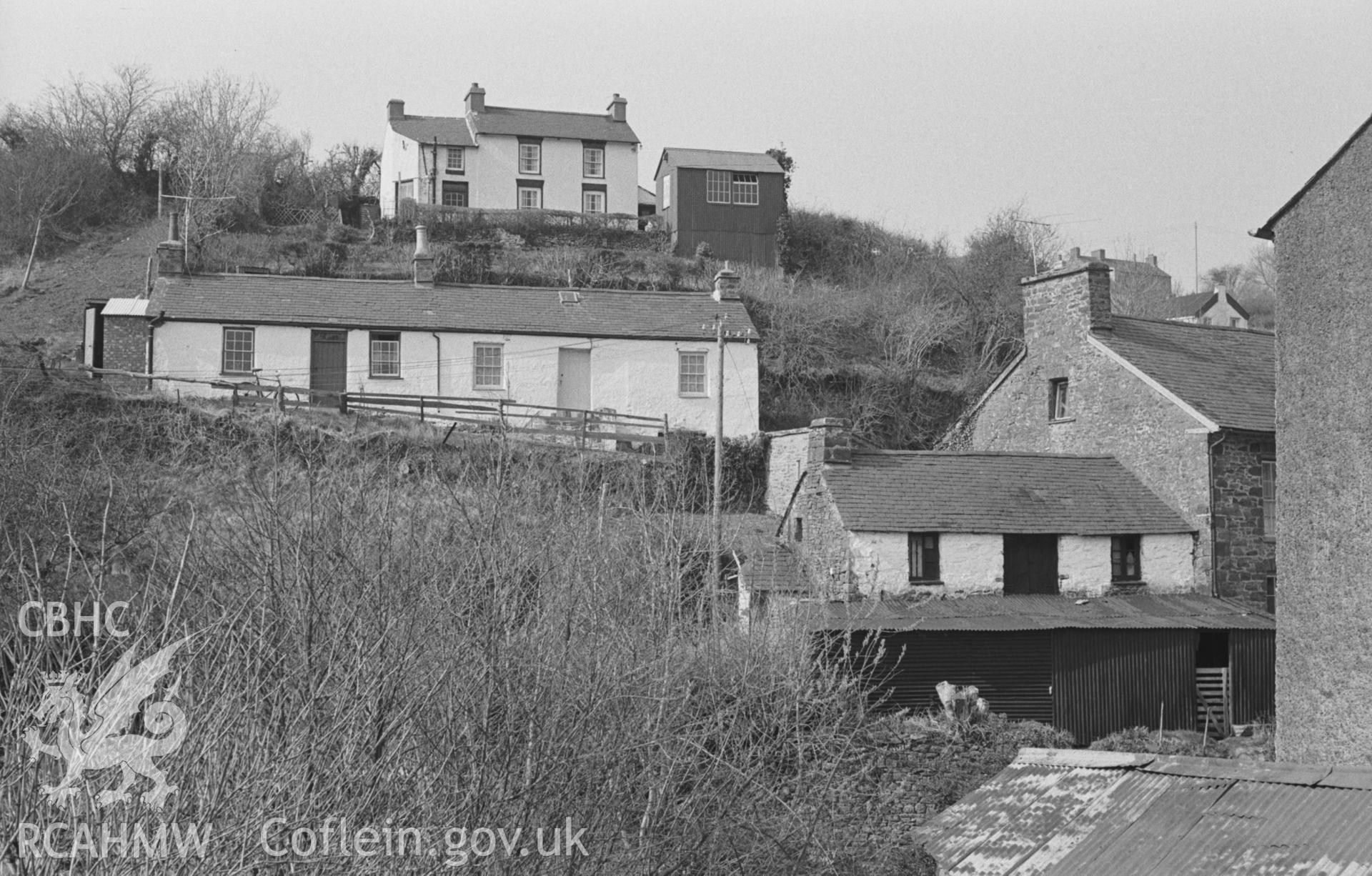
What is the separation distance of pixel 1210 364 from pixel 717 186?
2630 cm

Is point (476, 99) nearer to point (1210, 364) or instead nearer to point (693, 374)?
point (693, 374)

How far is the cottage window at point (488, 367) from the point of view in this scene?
33.8 m

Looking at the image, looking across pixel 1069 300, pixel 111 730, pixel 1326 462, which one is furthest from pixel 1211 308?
pixel 111 730

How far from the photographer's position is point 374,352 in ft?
110

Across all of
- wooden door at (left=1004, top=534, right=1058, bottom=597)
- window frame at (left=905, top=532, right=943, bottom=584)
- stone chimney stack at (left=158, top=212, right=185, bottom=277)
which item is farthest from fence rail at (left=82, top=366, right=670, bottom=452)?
wooden door at (left=1004, top=534, right=1058, bottom=597)

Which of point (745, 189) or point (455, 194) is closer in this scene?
point (745, 189)

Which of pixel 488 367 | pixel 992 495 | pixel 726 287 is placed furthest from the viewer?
pixel 726 287

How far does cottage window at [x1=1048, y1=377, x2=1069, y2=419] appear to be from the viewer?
27.5 m

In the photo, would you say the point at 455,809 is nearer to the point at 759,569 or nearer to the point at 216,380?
the point at 759,569

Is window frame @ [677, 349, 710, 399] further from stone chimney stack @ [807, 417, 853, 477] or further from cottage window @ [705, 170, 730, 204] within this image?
cottage window @ [705, 170, 730, 204]

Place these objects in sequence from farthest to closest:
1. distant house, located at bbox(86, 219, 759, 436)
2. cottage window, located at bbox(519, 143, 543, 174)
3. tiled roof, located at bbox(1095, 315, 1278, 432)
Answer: cottage window, located at bbox(519, 143, 543, 174), distant house, located at bbox(86, 219, 759, 436), tiled roof, located at bbox(1095, 315, 1278, 432)

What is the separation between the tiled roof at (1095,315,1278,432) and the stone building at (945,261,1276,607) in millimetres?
34

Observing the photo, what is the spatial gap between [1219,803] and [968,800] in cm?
307

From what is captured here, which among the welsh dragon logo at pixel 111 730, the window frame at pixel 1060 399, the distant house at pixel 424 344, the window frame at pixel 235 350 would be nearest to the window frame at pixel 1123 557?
the window frame at pixel 1060 399
